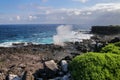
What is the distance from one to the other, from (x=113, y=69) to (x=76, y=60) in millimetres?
1743

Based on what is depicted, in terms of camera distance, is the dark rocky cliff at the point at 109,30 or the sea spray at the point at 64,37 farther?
the dark rocky cliff at the point at 109,30

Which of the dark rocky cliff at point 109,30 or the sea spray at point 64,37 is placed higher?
the sea spray at point 64,37

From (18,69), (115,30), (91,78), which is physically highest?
(91,78)

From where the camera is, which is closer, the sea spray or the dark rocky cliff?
the sea spray

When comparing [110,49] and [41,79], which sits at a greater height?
[110,49]

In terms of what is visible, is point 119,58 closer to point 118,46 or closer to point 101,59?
point 101,59

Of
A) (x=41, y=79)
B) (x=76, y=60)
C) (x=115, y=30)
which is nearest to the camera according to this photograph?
(x=76, y=60)

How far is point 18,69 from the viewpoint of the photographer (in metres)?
19.7

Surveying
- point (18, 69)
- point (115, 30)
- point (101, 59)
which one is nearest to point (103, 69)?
point (101, 59)

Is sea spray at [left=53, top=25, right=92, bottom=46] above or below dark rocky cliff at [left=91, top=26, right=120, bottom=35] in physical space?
above

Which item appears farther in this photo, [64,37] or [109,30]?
[109,30]

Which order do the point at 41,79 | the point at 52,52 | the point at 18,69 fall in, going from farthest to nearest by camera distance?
the point at 52,52
the point at 18,69
the point at 41,79

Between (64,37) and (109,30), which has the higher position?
(64,37)

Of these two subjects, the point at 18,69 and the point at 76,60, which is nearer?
the point at 76,60
